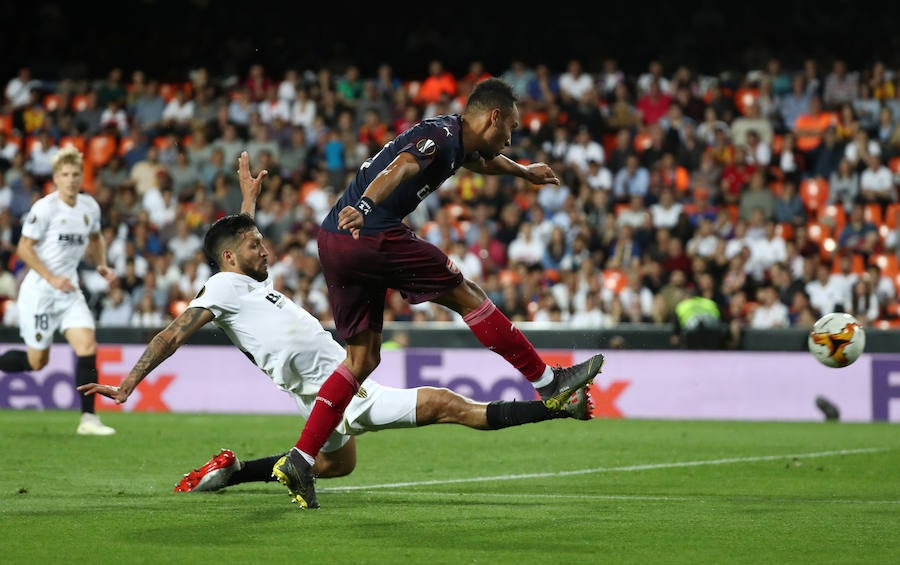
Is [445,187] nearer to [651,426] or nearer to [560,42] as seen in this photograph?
[560,42]

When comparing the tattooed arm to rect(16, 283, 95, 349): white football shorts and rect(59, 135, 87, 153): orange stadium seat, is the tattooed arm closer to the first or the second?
rect(16, 283, 95, 349): white football shorts

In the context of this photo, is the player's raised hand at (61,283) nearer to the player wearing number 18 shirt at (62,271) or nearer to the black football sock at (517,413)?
the player wearing number 18 shirt at (62,271)

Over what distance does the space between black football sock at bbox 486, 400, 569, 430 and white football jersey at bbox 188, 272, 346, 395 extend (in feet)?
3.32

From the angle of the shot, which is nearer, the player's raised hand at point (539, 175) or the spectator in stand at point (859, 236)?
the player's raised hand at point (539, 175)

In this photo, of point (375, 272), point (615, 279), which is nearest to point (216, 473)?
point (375, 272)

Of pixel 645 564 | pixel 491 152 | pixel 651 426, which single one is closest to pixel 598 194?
pixel 651 426

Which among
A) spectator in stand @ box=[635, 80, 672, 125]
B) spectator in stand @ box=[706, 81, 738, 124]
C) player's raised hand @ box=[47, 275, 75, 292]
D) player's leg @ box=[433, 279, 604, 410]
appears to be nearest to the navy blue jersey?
player's leg @ box=[433, 279, 604, 410]

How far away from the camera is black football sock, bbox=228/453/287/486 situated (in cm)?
814

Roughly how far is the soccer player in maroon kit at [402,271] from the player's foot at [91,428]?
5396mm

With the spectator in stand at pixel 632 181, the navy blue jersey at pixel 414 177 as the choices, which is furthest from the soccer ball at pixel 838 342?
the spectator in stand at pixel 632 181

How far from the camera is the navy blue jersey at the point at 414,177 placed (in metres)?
7.40

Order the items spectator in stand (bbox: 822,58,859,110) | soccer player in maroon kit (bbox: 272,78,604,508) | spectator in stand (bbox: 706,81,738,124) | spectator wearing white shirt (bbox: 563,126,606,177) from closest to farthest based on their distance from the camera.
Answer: soccer player in maroon kit (bbox: 272,78,604,508), spectator wearing white shirt (bbox: 563,126,606,177), spectator in stand (bbox: 706,81,738,124), spectator in stand (bbox: 822,58,859,110)

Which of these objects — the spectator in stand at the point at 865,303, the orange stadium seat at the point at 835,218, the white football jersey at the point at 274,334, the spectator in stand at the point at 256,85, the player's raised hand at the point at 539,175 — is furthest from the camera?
the spectator in stand at the point at 256,85

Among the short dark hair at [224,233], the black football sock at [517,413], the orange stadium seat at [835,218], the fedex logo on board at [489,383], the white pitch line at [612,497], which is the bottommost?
the fedex logo on board at [489,383]
